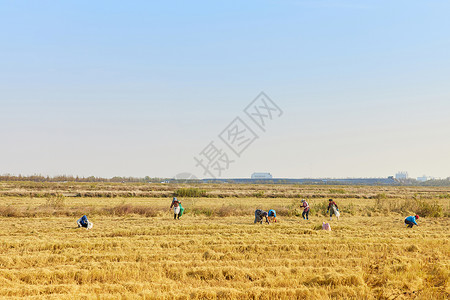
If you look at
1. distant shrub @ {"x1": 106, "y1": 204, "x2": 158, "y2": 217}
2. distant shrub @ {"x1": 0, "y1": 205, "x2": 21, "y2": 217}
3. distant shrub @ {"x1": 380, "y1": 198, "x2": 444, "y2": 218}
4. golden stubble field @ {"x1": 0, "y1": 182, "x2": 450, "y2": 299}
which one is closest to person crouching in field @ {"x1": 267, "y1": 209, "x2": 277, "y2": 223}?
golden stubble field @ {"x1": 0, "y1": 182, "x2": 450, "y2": 299}

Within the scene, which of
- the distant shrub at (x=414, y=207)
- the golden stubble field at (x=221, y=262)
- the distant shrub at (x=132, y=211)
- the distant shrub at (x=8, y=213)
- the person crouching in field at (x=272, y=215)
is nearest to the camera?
the golden stubble field at (x=221, y=262)

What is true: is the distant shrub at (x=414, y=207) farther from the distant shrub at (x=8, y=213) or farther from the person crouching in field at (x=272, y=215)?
the distant shrub at (x=8, y=213)

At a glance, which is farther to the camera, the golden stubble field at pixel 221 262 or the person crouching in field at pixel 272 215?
the person crouching in field at pixel 272 215

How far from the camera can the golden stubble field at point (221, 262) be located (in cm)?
915

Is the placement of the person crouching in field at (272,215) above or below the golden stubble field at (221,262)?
above

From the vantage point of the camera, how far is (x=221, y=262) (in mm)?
11914

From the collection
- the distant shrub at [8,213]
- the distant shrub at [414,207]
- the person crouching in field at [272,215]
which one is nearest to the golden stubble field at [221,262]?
the person crouching in field at [272,215]

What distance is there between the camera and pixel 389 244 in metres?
14.9

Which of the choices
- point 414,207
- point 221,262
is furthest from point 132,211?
point 414,207

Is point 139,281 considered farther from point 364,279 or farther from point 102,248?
point 364,279

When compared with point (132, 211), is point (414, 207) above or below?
above

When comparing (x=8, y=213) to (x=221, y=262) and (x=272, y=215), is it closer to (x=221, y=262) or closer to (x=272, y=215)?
(x=272, y=215)

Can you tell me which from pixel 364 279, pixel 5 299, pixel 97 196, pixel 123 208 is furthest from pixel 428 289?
pixel 97 196

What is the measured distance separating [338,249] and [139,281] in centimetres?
754
